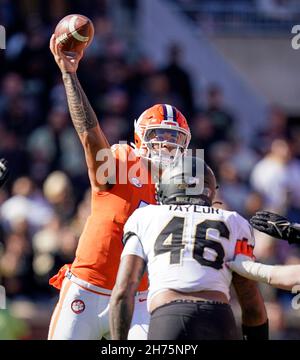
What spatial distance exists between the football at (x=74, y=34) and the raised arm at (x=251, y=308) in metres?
1.98

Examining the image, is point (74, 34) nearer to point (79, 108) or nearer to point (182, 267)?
point (79, 108)

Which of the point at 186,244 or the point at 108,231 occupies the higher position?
the point at 108,231

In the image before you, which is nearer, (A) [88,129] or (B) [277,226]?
(B) [277,226]

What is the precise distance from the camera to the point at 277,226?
6926 millimetres

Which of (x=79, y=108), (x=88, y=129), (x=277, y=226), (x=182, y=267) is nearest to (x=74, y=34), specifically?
(x=79, y=108)

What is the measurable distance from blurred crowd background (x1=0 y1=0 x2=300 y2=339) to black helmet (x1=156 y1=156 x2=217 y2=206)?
16.6 ft

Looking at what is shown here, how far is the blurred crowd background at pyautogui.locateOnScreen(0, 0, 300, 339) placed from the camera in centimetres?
1219

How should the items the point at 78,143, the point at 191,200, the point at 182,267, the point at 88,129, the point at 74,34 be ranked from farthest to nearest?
the point at 78,143
the point at 74,34
the point at 88,129
the point at 191,200
the point at 182,267

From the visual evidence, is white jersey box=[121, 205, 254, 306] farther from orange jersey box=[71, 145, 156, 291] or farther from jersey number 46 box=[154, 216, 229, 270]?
orange jersey box=[71, 145, 156, 291]

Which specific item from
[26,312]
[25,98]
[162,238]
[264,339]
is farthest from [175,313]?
[25,98]

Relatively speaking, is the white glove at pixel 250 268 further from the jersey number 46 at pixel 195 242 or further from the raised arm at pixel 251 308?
the raised arm at pixel 251 308

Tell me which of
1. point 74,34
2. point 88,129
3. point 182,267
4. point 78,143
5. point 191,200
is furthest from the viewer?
point 78,143

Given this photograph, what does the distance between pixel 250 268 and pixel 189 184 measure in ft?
1.96

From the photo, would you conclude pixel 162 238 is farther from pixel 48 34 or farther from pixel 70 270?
pixel 48 34
